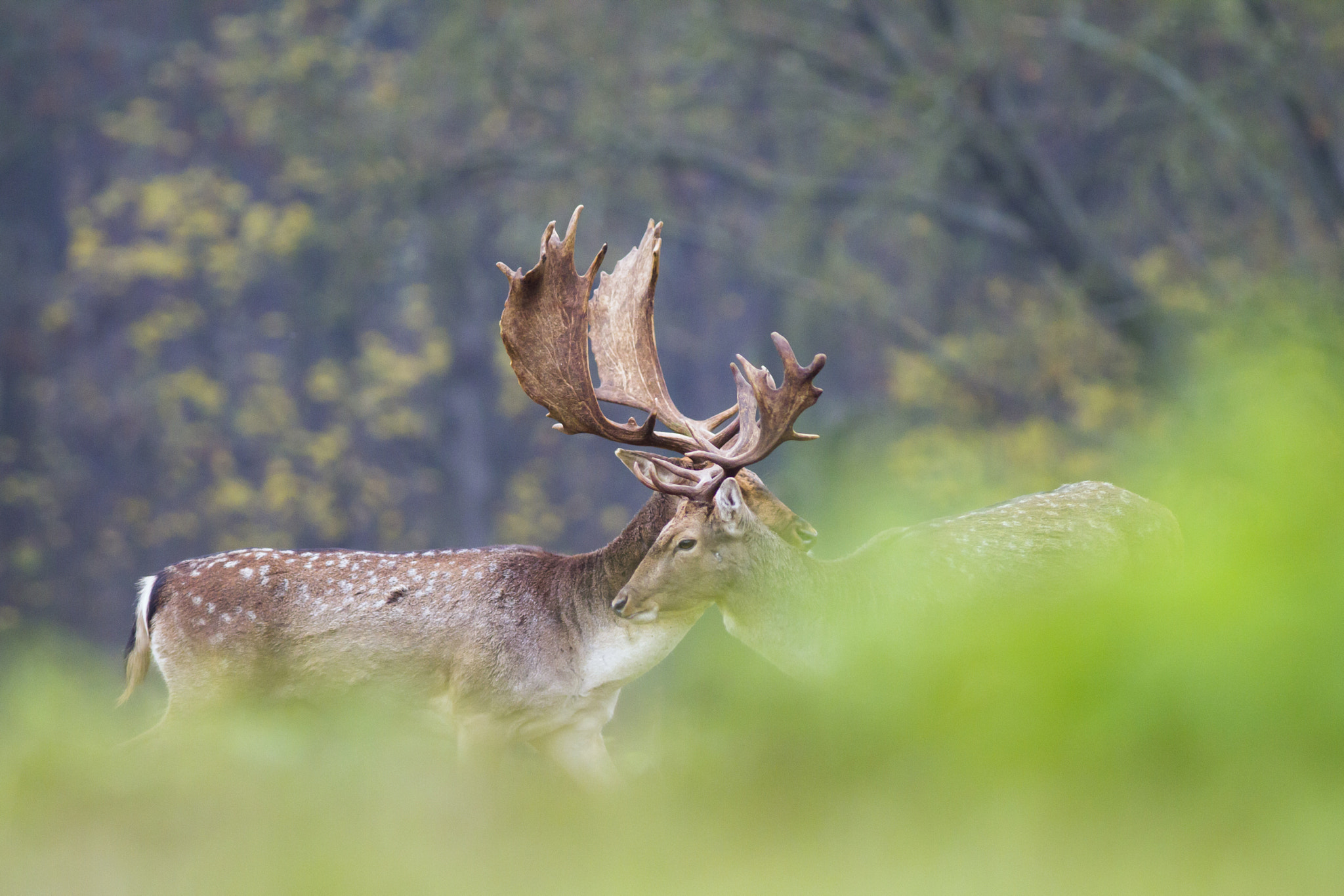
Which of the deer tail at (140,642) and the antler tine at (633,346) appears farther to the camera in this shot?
the antler tine at (633,346)

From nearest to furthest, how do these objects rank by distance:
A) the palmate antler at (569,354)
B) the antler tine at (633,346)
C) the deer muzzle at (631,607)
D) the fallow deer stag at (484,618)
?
1. the deer muzzle at (631,607)
2. the fallow deer stag at (484,618)
3. the palmate antler at (569,354)
4. the antler tine at (633,346)

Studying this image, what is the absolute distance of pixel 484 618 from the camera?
5273 mm

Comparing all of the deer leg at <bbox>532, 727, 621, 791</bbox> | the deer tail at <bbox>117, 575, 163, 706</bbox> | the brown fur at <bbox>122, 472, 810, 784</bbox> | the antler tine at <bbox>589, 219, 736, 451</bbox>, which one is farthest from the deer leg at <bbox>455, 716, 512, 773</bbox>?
the antler tine at <bbox>589, 219, 736, 451</bbox>

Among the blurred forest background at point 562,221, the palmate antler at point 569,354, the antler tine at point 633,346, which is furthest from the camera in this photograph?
the blurred forest background at point 562,221

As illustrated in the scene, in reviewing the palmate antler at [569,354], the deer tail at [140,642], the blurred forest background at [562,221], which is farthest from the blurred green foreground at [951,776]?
the blurred forest background at [562,221]

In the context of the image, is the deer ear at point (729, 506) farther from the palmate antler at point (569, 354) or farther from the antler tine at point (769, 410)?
the palmate antler at point (569, 354)

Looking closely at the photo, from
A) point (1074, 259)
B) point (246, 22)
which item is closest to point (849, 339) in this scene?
point (1074, 259)

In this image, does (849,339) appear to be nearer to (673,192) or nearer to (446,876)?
(673,192)

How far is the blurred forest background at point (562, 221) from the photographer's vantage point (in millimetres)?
13070

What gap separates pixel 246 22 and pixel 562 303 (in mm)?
11337

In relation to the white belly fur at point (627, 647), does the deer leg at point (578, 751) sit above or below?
below

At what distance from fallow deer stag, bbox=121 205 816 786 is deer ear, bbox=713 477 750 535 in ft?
0.51

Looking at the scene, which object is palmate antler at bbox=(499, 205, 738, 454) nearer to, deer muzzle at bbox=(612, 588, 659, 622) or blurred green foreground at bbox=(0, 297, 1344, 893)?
deer muzzle at bbox=(612, 588, 659, 622)

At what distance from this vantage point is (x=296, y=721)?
167 inches
